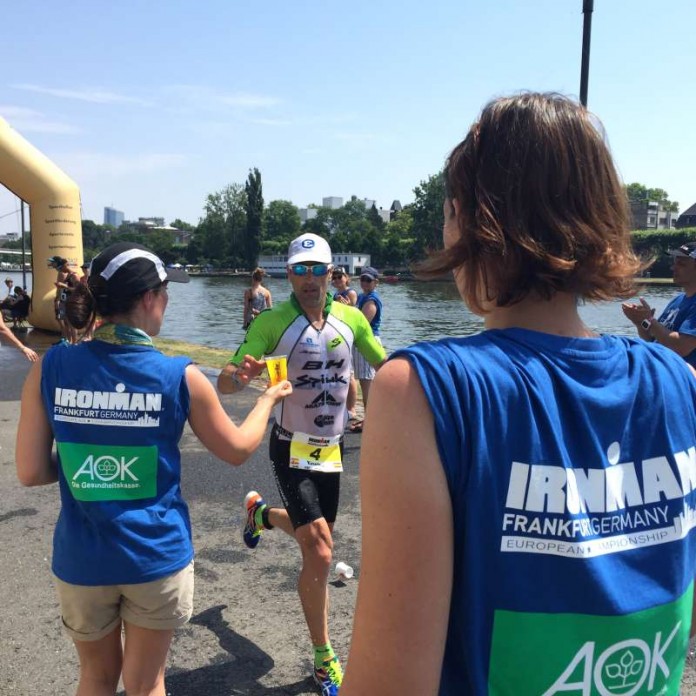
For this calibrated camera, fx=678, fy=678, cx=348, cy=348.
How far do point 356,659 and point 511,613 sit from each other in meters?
0.24

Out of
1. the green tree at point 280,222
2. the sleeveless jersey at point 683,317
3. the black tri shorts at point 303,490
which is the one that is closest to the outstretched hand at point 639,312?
the sleeveless jersey at point 683,317

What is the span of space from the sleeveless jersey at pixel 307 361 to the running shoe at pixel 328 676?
109 cm

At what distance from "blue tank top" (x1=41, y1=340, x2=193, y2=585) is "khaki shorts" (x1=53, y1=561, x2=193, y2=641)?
0.12 ft

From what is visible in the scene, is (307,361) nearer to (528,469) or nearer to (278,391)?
(278,391)

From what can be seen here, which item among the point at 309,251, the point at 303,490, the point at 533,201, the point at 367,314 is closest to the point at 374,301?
the point at 367,314

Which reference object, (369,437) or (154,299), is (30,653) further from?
(369,437)

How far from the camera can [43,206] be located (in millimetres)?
16250

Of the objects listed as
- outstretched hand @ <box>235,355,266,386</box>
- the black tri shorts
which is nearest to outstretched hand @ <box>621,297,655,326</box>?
the black tri shorts

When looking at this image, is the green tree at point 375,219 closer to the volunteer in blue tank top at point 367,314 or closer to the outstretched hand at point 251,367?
the volunteer in blue tank top at point 367,314

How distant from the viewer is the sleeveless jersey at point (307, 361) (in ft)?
11.8

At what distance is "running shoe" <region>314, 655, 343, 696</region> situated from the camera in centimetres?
303

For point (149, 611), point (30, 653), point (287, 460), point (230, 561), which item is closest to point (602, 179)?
point (149, 611)

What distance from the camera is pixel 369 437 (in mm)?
982

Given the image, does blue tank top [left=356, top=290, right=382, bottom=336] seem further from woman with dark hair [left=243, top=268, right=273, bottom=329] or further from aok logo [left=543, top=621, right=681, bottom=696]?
aok logo [left=543, top=621, right=681, bottom=696]
